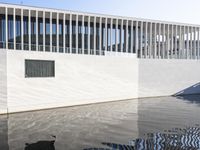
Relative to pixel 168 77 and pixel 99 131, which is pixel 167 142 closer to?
pixel 99 131

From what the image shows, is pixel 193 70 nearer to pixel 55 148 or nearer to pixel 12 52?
pixel 12 52

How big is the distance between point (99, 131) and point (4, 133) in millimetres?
4647

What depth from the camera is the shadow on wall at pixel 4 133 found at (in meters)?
10.9

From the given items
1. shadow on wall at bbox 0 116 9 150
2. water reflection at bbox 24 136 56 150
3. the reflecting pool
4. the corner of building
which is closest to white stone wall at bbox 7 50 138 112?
the corner of building

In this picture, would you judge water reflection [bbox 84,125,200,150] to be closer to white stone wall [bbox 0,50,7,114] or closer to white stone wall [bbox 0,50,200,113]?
white stone wall [bbox 0,50,7,114]

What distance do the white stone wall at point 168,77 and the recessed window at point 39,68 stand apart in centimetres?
1201

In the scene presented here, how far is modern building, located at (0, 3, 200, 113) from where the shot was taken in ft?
69.2

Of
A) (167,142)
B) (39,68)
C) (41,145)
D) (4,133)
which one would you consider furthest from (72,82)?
(167,142)

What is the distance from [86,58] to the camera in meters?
25.7

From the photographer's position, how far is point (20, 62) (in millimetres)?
20625

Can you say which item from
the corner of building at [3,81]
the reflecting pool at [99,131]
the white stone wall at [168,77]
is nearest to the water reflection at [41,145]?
the reflecting pool at [99,131]

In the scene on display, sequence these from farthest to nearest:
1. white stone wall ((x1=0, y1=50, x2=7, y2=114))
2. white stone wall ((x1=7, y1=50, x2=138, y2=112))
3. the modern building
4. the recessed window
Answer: the recessed window < the modern building < white stone wall ((x1=7, y1=50, x2=138, y2=112)) < white stone wall ((x1=0, y1=50, x2=7, y2=114))

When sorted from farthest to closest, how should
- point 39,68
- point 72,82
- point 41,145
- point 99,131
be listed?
1. point 72,82
2. point 39,68
3. point 99,131
4. point 41,145

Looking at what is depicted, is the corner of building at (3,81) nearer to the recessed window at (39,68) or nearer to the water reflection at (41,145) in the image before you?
the recessed window at (39,68)
